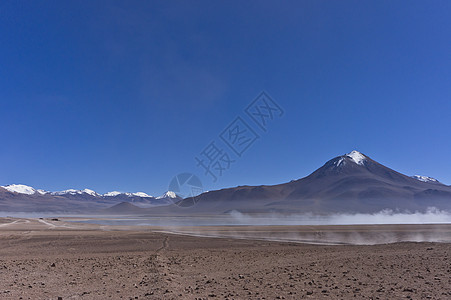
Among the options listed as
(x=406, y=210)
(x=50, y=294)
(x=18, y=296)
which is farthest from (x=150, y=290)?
(x=406, y=210)

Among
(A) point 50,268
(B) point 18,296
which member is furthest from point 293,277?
(A) point 50,268

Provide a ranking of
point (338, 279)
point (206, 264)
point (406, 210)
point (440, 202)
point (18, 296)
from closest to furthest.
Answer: point (18, 296) < point (338, 279) < point (206, 264) < point (406, 210) < point (440, 202)

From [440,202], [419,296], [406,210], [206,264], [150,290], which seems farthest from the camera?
[440,202]

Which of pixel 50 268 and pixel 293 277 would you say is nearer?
pixel 293 277

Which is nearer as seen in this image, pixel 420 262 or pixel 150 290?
pixel 150 290

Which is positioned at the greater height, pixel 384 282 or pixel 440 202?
pixel 440 202

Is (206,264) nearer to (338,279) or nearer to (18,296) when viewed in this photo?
(338,279)

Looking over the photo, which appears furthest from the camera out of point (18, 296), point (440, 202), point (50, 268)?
point (440, 202)

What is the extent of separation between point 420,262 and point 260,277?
793cm

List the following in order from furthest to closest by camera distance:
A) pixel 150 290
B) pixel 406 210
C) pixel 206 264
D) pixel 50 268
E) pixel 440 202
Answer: pixel 440 202 < pixel 406 210 < pixel 206 264 < pixel 50 268 < pixel 150 290

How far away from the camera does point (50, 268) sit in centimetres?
1434

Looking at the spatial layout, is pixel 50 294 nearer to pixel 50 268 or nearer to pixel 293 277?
pixel 50 268

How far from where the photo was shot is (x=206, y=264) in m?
15.4

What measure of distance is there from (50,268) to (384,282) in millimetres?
13617
